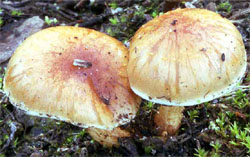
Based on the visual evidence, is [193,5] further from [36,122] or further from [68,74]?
[36,122]

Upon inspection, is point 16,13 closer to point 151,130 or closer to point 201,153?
point 151,130

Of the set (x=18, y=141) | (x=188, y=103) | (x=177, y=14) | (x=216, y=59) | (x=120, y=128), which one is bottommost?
(x=18, y=141)

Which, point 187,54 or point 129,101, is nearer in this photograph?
point 187,54

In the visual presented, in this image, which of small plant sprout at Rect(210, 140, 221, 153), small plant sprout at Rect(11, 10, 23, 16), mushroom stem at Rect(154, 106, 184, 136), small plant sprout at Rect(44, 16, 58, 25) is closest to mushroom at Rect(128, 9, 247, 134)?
mushroom stem at Rect(154, 106, 184, 136)


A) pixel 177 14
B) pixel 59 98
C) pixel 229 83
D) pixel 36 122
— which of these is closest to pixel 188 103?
pixel 229 83

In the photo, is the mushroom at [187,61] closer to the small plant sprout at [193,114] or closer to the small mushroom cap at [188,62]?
the small mushroom cap at [188,62]

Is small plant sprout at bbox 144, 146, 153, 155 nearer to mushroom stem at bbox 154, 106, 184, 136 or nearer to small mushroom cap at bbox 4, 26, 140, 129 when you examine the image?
mushroom stem at bbox 154, 106, 184, 136
